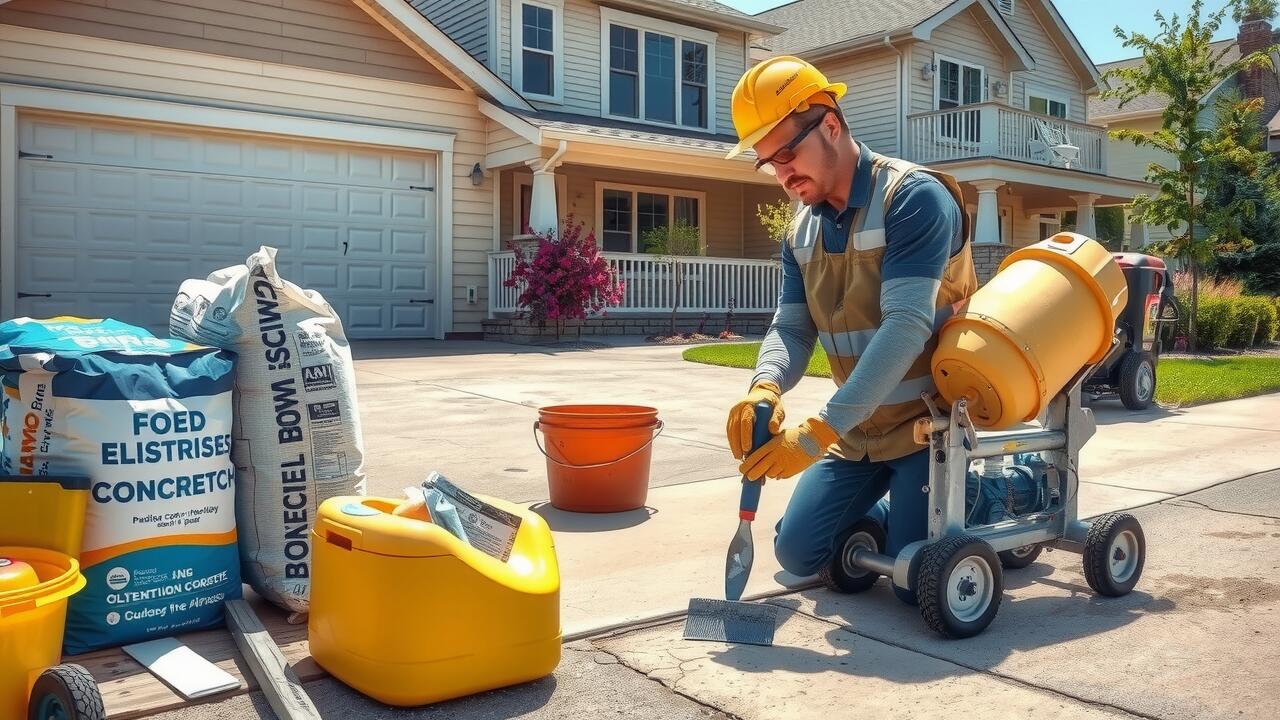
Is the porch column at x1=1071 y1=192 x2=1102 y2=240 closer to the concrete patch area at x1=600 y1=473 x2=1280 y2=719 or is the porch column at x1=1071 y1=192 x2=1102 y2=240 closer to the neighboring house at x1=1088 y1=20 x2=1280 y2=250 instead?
the neighboring house at x1=1088 y1=20 x2=1280 y2=250

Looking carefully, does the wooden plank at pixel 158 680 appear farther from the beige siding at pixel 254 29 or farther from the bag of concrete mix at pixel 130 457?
the beige siding at pixel 254 29

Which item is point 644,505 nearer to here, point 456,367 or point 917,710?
point 917,710

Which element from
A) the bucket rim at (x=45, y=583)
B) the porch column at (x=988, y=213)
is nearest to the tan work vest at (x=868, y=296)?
the bucket rim at (x=45, y=583)

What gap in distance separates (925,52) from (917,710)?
66.9 ft

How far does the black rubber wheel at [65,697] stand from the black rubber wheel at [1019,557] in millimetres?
3105

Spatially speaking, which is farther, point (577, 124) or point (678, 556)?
point (577, 124)

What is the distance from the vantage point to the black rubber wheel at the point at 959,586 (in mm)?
3135

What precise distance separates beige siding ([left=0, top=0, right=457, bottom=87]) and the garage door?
1.07 meters

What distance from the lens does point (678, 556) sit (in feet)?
13.8

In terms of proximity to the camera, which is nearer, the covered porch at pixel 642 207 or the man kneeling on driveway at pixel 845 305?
the man kneeling on driveway at pixel 845 305

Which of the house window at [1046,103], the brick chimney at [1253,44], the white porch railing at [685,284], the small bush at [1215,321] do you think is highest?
the brick chimney at [1253,44]

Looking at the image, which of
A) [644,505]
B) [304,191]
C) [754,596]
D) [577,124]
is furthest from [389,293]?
[754,596]

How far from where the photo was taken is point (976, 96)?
22.5 metres

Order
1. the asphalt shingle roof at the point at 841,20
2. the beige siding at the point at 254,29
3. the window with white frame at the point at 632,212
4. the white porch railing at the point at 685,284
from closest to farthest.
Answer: the beige siding at the point at 254,29, the white porch railing at the point at 685,284, the window with white frame at the point at 632,212, the asphalt shingle roof at the point at 841,20
